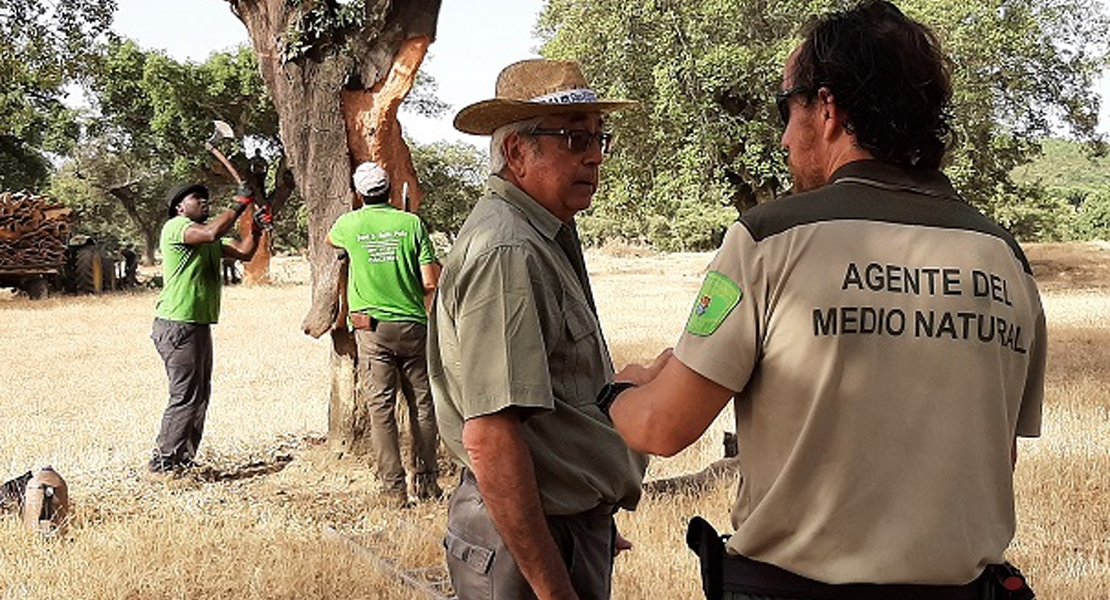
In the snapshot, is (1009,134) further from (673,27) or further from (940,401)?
(940,401)

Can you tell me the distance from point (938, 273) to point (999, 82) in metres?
28.3

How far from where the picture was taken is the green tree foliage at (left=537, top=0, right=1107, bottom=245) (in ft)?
82.5

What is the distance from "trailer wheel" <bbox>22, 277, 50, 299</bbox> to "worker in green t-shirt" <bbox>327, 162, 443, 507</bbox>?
2490 centimetres

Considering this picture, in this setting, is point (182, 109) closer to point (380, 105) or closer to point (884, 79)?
point (380, 105)

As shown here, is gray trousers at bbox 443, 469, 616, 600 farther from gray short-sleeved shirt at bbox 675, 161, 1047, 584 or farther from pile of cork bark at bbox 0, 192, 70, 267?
pile of cork bark at bbox 0, 192, 70, 267

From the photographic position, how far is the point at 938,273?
224cm

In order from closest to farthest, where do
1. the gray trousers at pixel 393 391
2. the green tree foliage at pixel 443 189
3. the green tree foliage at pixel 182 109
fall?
the gray trousers at pixel 393 391
the green tree foliage at pixel 182 109
the green tree foliage at pixel 443 189

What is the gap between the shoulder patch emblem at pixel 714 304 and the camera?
87.4 inches

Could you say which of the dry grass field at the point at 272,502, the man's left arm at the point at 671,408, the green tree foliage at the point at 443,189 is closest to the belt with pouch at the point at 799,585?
the man's left arm at the point at 671,408

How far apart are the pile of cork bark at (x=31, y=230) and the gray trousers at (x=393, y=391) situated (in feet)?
78.9

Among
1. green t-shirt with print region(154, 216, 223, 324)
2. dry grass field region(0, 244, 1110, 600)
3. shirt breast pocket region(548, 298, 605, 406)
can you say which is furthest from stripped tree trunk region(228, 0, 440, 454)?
shirt breast pocket region(548, 298, 605, 406)

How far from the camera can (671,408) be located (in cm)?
229

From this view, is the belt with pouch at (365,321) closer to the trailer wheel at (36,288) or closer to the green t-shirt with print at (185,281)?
the green t-shirt with print at (185,281)

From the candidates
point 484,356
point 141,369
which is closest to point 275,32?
point 484,356
